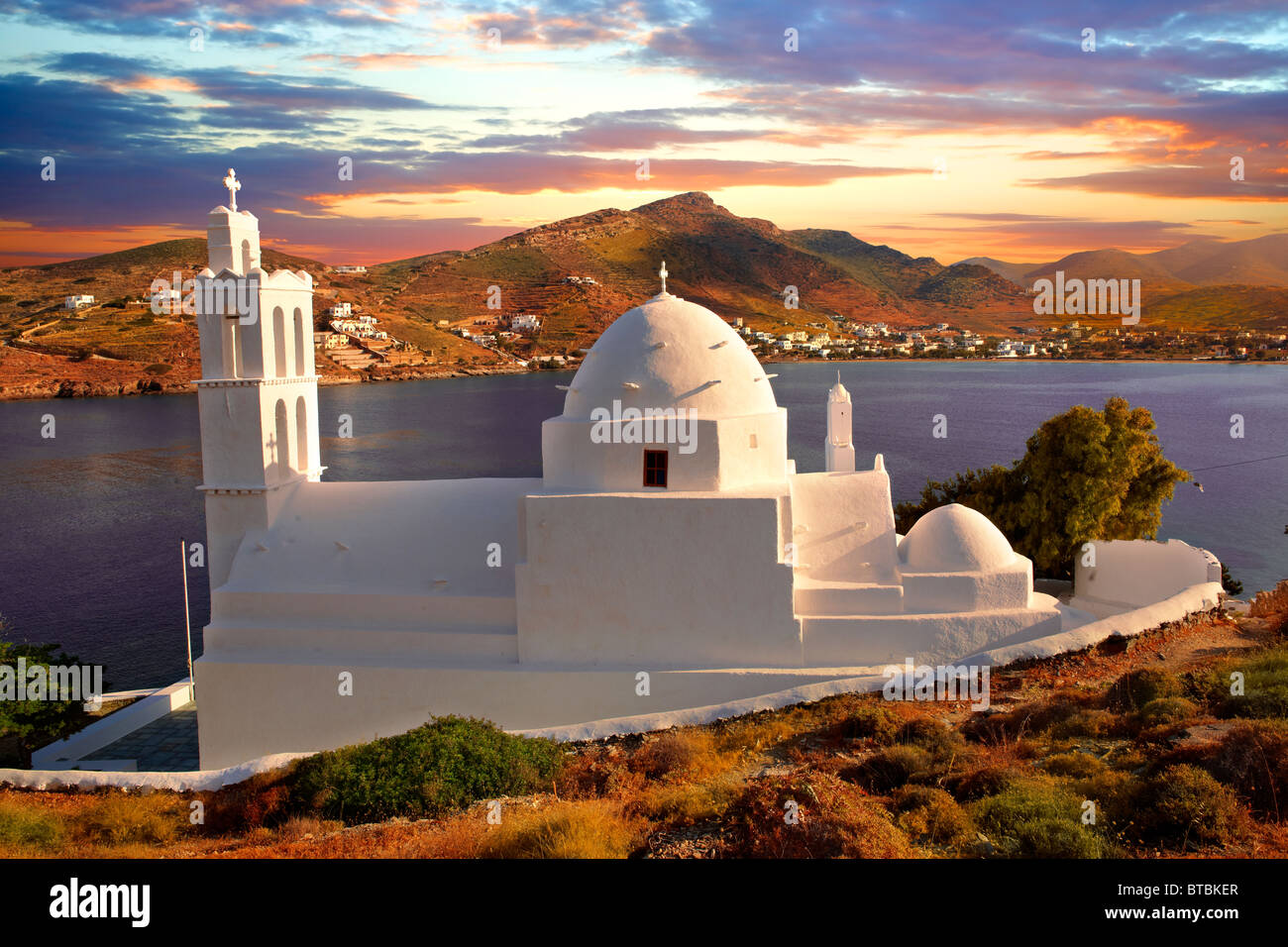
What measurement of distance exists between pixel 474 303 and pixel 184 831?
4349 inches

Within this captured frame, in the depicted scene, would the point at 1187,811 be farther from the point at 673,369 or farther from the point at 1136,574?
the point at 1136,574

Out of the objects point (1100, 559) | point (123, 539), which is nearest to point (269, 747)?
point (1100, 559)

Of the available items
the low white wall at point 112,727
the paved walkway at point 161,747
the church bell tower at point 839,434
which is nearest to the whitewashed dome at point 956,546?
the church bell tower at point 839,434

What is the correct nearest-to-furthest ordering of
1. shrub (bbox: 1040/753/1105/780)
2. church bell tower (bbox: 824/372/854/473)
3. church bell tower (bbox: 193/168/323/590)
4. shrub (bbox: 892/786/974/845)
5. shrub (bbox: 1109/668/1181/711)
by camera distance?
shrub (bbox: 892/786/974/845), shrub (bbox: 1040/753/1105/780), shrub (bbox: 1109/668/1181/711), church bell tower (bbox: 193/168/323/590), church bell tower (bbox: 824/372/854/473)

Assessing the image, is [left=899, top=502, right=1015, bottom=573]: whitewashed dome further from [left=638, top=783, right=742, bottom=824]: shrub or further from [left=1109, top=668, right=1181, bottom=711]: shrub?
[left=638, top=783, right=742, bottom=824]: shrub

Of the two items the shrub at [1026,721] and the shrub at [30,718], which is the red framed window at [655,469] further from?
the shrub at [30,718]

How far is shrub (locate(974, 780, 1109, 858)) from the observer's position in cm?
738

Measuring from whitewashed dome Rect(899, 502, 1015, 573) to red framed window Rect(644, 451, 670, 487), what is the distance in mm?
4450

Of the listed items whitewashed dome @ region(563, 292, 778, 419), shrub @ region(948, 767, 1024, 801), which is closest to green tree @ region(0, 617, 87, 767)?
whitewashed dome @ region(563, 292, 778, 419)

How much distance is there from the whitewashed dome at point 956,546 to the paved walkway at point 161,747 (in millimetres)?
13247

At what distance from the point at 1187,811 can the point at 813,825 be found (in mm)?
3166

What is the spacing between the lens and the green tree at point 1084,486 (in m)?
20.9

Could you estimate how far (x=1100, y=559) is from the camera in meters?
19.8
